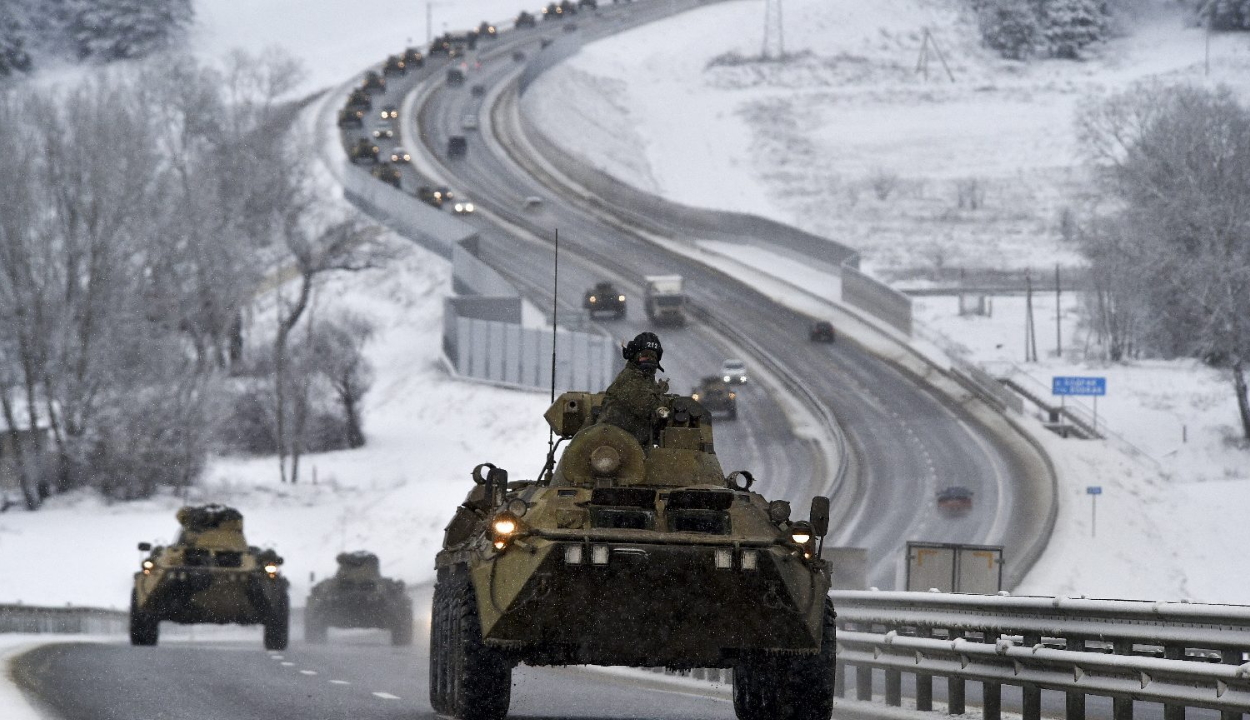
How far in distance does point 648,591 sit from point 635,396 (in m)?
2.15

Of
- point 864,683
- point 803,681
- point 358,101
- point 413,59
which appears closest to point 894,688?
point 864,683

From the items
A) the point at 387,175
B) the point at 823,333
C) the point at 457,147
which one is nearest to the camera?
the point at 823,333

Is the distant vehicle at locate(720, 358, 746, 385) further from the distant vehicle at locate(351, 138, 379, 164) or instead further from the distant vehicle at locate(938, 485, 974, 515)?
the distant vehicle at locate(351, 138, 379, 164)

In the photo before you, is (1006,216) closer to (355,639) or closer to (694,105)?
(694,105)

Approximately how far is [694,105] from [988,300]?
5204 cm

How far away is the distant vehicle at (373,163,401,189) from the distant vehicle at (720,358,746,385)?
33493 mm

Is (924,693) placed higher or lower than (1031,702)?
lower

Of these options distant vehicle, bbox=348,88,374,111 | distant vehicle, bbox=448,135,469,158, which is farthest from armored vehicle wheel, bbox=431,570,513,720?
distant vehicle, bbox=348,88,374,111

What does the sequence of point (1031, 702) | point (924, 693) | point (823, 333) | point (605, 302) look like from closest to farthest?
point (1031, 702), point (924, 693), point (823, 333), point (605, 302)

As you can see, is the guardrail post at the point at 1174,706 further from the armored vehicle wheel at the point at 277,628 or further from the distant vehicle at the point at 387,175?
the distant vehicle at the point at 387,175

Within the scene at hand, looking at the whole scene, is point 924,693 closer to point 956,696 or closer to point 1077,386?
point 956,696

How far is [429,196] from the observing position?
96.9 m

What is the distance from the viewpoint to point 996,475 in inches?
2370

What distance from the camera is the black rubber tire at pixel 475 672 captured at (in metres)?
12.9
